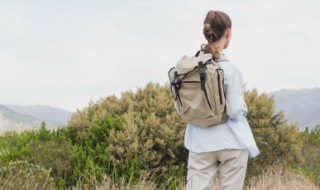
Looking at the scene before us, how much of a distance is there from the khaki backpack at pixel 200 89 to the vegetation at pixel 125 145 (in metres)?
1.98

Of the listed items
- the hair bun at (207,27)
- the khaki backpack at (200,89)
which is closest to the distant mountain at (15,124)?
the khaki backpack at (200,89)

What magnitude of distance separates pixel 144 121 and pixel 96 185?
1.81 metres

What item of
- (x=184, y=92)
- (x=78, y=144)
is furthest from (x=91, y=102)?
(x=184, y=92)

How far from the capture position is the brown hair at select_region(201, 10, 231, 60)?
208 inches

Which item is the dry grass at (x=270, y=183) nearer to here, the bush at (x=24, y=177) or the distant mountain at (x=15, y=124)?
the bush at (x=24, y=177)

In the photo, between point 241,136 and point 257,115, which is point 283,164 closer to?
point 257,115

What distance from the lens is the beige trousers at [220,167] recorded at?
207 inches

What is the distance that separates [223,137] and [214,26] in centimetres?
104

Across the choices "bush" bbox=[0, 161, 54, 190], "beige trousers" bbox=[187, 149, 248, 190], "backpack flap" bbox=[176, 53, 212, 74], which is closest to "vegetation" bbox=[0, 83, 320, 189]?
"bush" bbox=[0, 161, 54, 190]

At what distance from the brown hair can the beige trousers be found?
959mm

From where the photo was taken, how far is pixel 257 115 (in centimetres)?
987

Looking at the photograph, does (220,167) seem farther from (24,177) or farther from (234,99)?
(24,177)

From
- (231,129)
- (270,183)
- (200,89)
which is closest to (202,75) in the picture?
(200,89)

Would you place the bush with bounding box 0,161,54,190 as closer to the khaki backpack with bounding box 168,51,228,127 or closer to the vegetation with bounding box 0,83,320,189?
the vegetation with bounding box 0,83,320,189
